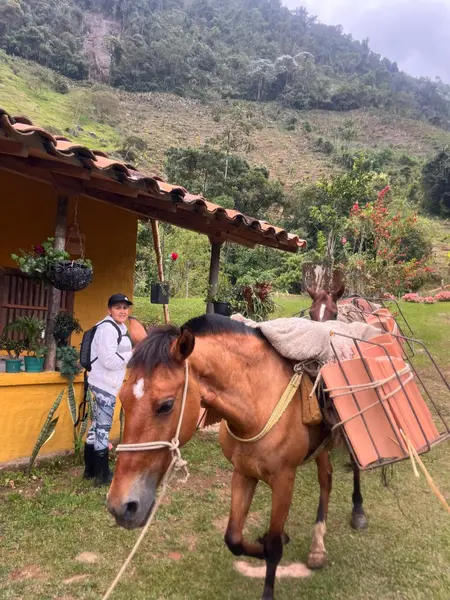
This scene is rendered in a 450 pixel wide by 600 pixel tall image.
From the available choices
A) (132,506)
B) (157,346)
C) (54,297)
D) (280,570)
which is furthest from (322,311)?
(132,506)

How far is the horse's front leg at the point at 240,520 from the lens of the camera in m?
2.57

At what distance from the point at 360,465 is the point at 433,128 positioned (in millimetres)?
98558

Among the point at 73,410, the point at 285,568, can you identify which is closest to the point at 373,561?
the point at 285,568

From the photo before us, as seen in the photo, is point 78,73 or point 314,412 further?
point 78,73

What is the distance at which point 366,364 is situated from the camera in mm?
2553

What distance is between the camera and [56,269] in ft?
13.8

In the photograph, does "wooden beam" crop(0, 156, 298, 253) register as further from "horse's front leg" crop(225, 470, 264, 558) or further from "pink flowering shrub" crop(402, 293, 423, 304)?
"pink flowering shrub" crop(402, 293, 423, 304)

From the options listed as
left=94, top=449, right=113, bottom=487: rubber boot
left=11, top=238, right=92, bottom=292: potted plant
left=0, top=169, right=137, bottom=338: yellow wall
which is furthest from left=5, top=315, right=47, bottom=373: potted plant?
left=0, top=169, right=137, bottom=338: yellow wall

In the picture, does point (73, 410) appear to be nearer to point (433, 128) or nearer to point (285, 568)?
point (285, 568)

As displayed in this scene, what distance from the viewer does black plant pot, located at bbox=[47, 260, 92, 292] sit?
4.23 m

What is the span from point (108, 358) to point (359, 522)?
2.54 metres

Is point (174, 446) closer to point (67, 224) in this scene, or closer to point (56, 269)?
point (56, 269)

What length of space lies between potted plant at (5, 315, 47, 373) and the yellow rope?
8.74 feet

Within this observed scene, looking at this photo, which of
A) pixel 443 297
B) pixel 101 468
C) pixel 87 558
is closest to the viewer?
pixel 87 558
